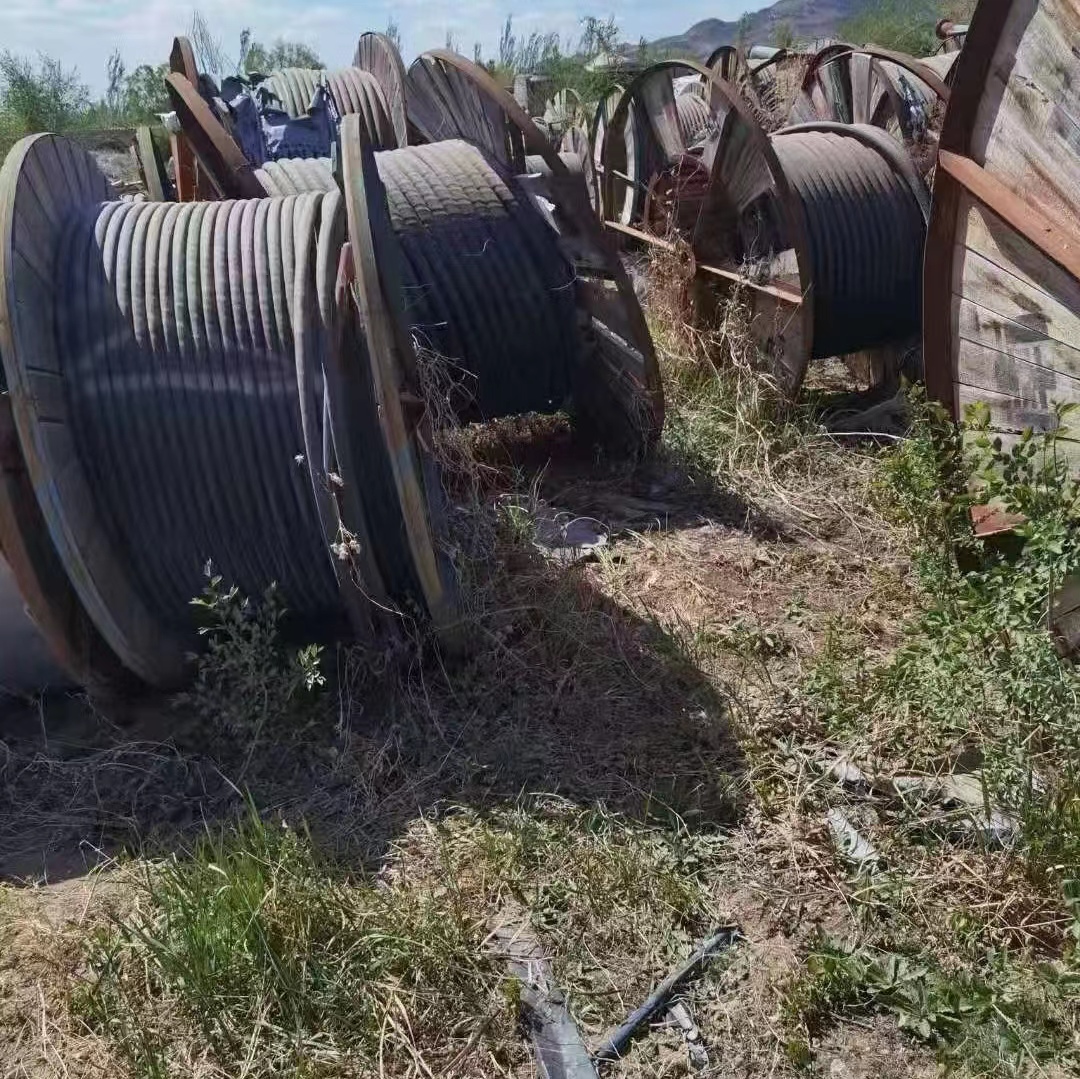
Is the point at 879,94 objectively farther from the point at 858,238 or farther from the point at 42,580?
the point at 42,580

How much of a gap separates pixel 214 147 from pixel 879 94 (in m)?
4.35

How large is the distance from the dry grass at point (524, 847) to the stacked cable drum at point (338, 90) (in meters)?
4.76

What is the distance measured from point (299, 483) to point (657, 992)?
1.75 m

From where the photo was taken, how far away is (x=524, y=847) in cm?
280

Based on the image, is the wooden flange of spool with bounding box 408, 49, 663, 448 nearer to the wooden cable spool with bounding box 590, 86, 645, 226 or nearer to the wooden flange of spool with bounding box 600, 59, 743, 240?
the wooden flange of spool with bounding box 600, 59, 743, 240

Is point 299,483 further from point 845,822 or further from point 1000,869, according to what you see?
point 1000,869

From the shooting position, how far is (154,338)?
3186 mm

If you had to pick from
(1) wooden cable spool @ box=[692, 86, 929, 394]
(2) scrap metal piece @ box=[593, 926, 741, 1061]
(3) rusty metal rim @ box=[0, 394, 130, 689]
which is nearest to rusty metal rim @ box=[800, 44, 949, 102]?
(1) wooden cable spool @ box=[692, 86, 929, 394]

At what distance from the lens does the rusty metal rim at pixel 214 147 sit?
168 inches

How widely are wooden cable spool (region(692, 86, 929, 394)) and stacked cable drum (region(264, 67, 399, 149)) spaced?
2.86 metres

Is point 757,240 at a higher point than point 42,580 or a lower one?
higher

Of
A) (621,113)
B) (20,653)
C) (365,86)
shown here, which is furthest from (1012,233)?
(365,86)

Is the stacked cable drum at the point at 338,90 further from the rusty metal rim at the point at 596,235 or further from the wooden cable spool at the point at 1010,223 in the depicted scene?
the wooden cable spool at the point at 1010,223

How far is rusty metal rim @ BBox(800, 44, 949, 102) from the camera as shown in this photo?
19.3 feet
